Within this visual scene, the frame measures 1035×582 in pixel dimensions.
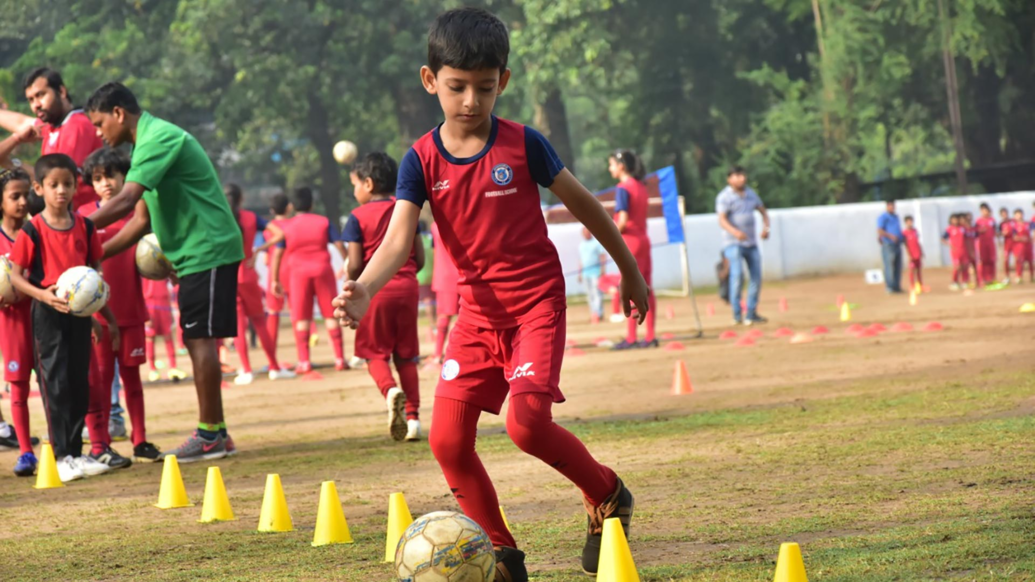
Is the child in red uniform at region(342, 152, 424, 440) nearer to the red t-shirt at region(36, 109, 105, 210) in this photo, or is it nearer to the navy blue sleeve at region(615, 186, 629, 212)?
the red t-shirt at region(36, 109, 105, 210)

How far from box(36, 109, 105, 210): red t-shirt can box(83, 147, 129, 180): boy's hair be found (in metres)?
0.12

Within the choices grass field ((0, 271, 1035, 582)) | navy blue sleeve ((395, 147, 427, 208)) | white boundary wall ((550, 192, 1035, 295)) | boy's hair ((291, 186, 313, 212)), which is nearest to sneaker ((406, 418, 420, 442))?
grass field ((0, 271, 1035, 582))

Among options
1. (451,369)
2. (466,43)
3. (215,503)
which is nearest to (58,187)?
(215,503)

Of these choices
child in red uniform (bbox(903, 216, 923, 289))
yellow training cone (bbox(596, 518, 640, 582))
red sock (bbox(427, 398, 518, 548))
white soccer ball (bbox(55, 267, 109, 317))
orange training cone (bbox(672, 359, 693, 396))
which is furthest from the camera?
child in red uniform (bbox(903, 216, 923, 289))

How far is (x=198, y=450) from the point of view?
8672 millimetres

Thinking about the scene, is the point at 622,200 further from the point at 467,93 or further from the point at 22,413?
the point at 467,93

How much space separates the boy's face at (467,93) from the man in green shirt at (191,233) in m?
4.02

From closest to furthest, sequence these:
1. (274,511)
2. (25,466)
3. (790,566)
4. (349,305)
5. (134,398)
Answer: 1. (790,566)
2. (349,305)
3. (274,511)
4. (25,466)
5. (134,398)

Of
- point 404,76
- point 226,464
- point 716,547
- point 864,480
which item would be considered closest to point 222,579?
point 716,547

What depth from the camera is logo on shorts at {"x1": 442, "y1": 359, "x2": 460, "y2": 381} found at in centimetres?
487

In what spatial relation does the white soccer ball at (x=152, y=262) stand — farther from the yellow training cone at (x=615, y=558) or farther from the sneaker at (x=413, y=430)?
the yellow training cone at (x=615, y=558)

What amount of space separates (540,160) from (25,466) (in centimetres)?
496

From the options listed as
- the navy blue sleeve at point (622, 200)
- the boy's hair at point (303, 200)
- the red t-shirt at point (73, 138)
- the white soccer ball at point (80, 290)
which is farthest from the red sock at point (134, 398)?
the boy's hair at point (303, 200)

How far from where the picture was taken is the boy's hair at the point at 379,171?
9727mm
